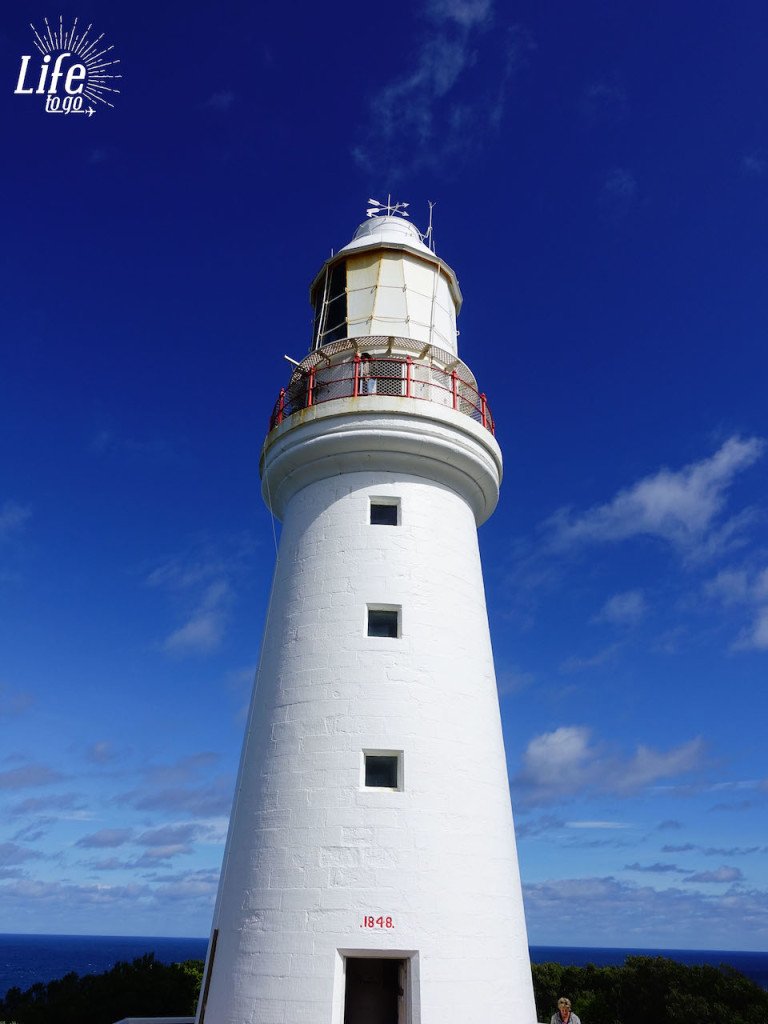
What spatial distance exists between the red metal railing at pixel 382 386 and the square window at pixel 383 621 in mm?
3804

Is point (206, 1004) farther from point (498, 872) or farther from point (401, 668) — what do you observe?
point (401, 668)

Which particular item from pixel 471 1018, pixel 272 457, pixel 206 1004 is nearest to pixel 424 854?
pixel 471 1018

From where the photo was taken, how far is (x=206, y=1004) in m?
10.7

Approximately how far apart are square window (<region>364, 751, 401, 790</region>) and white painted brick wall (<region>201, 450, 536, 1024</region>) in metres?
0.20

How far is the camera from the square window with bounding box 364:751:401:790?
36.0ft

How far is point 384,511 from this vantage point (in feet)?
44.5

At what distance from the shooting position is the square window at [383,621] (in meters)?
12.3

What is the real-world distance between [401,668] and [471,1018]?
15.3ft

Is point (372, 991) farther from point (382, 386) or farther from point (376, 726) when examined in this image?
point (382, 386)

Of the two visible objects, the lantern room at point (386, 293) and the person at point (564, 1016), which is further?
the lantern room at point (386, 293)

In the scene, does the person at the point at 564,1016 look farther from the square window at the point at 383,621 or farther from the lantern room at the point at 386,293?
the lantern room at the point at 386,293

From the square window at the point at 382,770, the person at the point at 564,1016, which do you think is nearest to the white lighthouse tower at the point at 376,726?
the square window at the point at 382,770

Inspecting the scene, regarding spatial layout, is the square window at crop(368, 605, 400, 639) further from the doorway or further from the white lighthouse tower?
Result: the doorway

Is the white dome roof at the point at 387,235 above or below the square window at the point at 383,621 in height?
above
